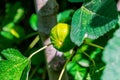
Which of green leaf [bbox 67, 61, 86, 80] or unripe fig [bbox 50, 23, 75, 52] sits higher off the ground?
unripe fig [bbox 50, 23, 75, 52]

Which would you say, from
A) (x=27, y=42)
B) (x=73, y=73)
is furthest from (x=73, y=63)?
(x=27, y=42)

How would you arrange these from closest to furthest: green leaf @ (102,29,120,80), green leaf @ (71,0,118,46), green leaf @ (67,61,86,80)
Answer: green leaf @ (102,29,120,80), green leaf @ (71,0,118,46), green leaf @ (67,61,86,80)

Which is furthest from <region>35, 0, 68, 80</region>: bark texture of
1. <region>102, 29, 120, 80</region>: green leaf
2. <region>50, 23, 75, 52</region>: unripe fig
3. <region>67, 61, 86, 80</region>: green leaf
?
<region>102, 29, 120, 80</region>: green leaf

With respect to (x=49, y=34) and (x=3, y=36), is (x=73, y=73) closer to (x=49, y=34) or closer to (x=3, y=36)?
(x=49, y=34)

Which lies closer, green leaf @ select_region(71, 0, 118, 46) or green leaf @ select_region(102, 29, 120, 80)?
green leaf @ select_region(102, 29, 120, 80)

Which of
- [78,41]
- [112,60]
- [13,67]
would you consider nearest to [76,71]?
[13,67]

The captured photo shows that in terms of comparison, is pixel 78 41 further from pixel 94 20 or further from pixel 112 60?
pixel 112 60

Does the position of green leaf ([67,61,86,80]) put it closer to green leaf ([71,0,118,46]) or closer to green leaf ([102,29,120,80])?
green leaf ([71,0,118,46])
